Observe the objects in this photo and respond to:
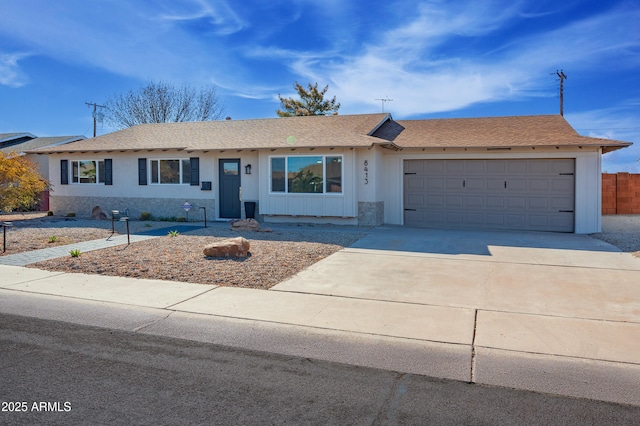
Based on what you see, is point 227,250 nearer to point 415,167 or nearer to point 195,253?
point 195,253

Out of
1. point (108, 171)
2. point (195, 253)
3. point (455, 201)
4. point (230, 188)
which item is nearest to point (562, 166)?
point (455, 201)

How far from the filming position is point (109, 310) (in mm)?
6480

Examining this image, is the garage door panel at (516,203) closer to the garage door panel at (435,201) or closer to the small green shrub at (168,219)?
the garage door panel at (435,201)

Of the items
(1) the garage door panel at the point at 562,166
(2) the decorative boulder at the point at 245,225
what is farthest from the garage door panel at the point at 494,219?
(2) the decorative boulder at the point at 245,225

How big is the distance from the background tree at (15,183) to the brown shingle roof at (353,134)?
5.38 feet

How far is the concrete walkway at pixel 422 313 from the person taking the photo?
4.65 metres

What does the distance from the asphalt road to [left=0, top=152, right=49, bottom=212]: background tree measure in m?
15.3

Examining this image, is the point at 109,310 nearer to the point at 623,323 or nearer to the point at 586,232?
the point at 623,323

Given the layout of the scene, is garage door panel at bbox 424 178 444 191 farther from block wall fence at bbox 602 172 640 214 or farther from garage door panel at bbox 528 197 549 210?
block wall fence at bbox 602 172 640 214

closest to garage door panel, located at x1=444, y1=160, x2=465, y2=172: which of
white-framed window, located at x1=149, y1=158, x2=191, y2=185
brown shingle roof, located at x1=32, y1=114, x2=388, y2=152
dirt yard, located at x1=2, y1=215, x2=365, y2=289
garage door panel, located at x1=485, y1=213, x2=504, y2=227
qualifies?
garage door panel, located at x1=485, y1=213, x2=504, y2=227

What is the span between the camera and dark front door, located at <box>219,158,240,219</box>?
1756cm

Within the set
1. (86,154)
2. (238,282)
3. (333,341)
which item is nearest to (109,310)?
(238,282)

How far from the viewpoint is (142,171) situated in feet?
61.1

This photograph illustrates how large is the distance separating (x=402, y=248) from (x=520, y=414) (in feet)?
25.7
